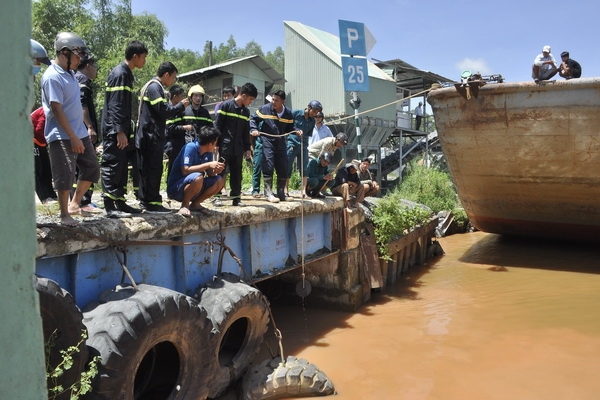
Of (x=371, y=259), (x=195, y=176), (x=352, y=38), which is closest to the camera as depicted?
(x=195, y=176)

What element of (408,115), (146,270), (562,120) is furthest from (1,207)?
(408,115)

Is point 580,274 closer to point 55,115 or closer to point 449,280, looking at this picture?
point 449,280

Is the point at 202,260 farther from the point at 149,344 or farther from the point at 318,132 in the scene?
the point at 318,132

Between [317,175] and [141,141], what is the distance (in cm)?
340

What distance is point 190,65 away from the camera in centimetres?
3806

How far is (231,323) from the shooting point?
14.2ft

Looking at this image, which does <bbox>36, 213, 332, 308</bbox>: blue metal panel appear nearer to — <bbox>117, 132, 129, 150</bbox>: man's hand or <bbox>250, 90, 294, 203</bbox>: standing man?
<bbox>250, 90, 294, 203</bbox>: standing man

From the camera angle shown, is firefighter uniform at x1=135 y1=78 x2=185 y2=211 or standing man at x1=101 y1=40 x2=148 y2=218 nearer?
standing man at x1=101 y1=40 x2=148 y2=218

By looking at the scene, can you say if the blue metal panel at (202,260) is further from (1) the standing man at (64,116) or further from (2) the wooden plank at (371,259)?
(2) the wooden plank at (371,259)

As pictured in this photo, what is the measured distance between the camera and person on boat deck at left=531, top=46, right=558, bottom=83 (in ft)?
29.8

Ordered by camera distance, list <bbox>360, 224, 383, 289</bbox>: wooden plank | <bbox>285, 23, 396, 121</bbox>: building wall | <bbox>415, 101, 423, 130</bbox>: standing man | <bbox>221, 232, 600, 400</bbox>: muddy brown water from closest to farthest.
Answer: <bbox>221, 232, 600, 400</bbox>: muddy brown water, <bbox>360, 224, 383, 289</bbox>: wooden plank, <bbox>285, 23, 396, 121</bbox>: building wall, <bbox>415, 101, 423, 130</bbox>: standing man

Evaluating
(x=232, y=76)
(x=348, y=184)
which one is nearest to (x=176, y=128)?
(x=348, y=184)

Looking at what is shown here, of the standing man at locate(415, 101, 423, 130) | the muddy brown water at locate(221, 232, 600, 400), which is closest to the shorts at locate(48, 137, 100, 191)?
the muddy brown water at locate(221, 232, 600, 400)

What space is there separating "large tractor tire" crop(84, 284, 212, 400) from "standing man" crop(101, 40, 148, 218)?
1.02 metres
